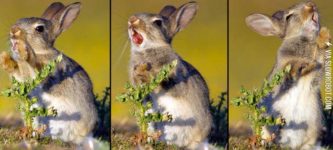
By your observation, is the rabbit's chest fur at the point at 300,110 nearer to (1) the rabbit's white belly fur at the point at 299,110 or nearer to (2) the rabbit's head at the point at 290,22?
(1) the rabbit's white belly fur at the point at 299,110

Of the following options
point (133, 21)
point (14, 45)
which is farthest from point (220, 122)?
point (14, 45)

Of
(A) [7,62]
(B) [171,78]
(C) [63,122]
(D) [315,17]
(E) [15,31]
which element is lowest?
(C) [63,122]

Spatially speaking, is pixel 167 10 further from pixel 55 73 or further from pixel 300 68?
pixel 300 68

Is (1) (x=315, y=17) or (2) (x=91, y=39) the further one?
(2) (x=91, y=39)

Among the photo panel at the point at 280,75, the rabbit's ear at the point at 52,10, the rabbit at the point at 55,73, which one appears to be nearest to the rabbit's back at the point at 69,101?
the rabbit at the point at 55,73

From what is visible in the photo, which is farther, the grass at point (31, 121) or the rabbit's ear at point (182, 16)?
the rabbit's ear at point (182, 16)

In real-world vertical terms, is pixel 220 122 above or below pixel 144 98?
below
